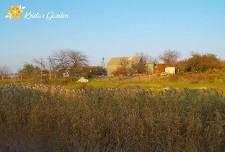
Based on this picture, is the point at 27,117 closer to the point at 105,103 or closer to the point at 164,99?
the point at 105,103

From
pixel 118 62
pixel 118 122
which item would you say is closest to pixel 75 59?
pixel 118 62

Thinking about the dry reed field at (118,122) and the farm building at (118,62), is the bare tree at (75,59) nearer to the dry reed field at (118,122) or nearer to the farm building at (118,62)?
the farm building at (118,62)

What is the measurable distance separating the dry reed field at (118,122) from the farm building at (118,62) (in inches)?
3783

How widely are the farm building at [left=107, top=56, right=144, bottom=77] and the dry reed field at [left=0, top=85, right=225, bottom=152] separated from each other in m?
96.1

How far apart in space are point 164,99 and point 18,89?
16.2 ft

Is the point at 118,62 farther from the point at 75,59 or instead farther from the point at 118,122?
the point at 118,122

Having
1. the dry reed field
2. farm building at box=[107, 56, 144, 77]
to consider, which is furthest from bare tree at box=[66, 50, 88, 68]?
the dry reed field

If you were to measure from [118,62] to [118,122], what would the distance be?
108493 millimetres

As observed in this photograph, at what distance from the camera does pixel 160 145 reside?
6.99 m

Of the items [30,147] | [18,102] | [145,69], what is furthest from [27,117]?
[145,69]

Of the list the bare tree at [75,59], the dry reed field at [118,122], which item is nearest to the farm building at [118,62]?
the bare tree at [75,59]

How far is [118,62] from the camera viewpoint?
116 meters

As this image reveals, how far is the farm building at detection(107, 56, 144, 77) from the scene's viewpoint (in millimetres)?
108125

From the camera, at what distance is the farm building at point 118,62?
355 feet
